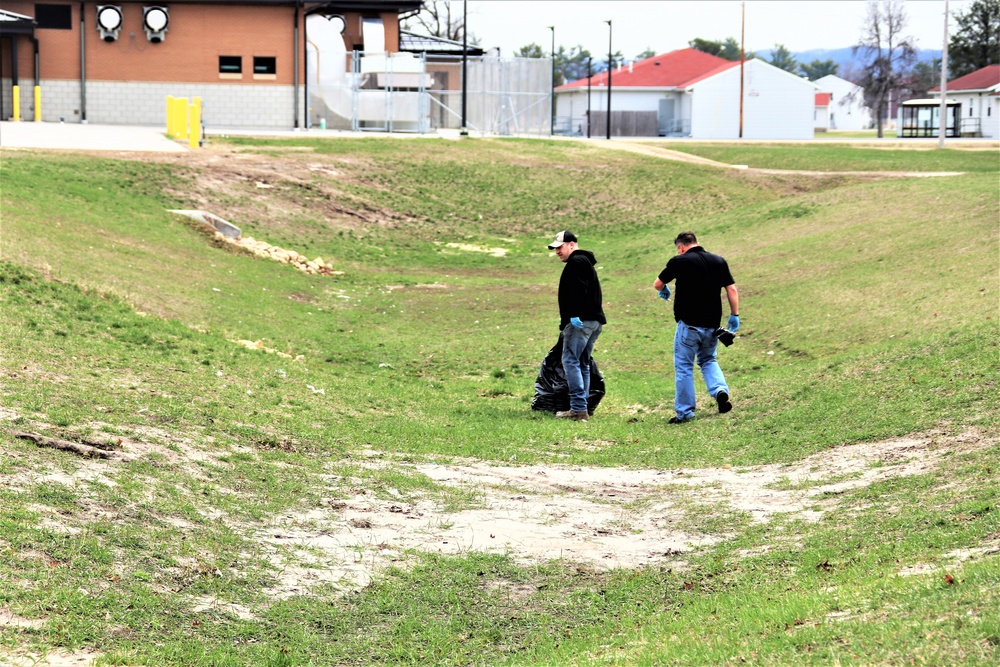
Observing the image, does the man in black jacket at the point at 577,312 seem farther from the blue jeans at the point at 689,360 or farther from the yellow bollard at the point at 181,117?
the yellow bollard at the point at 181,117

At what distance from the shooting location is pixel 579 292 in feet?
37.8

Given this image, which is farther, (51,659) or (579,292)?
(579,292)

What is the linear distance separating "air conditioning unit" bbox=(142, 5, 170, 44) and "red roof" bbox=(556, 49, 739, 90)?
40.1 meters

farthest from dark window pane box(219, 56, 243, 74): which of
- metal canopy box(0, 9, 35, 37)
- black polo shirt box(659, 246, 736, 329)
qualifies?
black polo shirt box(659, 246, 736, 329)

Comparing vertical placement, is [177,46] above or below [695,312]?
above

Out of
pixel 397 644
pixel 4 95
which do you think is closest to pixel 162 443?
pixel 397 644

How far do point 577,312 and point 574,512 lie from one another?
337 centimetres

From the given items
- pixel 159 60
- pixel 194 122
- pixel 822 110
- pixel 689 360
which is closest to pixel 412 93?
pixel 159 60

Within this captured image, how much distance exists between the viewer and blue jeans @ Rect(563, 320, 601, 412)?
1165cm

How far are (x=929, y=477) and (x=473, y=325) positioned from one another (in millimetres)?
10760

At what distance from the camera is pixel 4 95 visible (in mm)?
43562

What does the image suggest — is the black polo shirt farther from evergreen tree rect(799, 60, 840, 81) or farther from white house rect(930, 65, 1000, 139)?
evergreen tree rect(799, 60, 840, 81)

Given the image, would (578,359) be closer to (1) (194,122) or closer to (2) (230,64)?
(1) (194,122)

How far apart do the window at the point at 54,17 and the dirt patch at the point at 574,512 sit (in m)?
39.1
